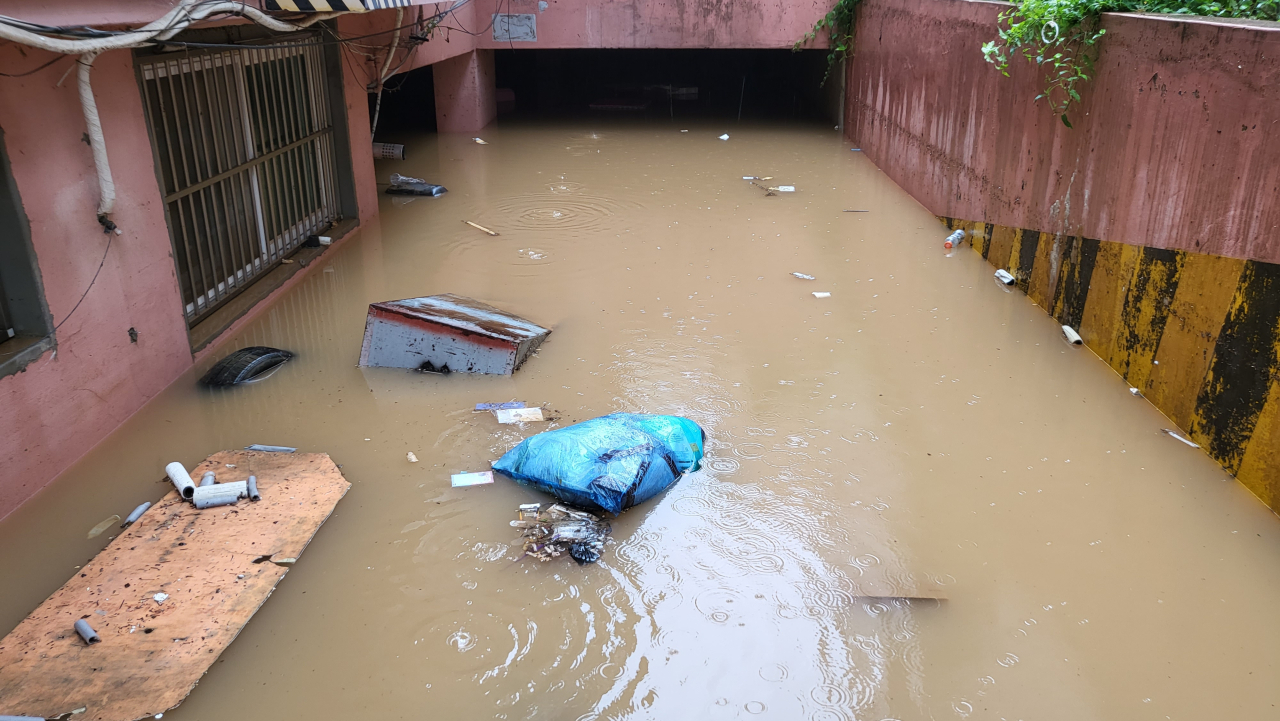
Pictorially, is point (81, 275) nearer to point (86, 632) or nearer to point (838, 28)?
point (86, 632)

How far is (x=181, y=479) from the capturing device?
3975mm

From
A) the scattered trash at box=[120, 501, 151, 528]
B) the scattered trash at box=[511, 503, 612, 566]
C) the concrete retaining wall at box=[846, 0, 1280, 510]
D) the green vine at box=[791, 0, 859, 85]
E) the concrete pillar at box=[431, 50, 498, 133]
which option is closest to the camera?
the scattered trash at box=[511, 503, 612, 566]

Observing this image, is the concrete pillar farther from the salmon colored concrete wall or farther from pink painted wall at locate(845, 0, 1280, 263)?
the salmon colored concrete wall

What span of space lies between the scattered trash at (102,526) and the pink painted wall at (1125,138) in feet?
17.6

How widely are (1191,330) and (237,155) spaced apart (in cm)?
615

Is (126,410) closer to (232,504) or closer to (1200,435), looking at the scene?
(232,504)

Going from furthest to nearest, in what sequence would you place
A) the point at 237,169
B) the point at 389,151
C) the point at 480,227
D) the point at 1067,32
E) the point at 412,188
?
the point at 389,151 < the point at 412,188 < the point at 480,227 < the point at 237,169 < the point at 1067,32

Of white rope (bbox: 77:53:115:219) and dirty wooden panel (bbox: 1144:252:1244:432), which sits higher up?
white rope (bbox: 77:53:115:219)

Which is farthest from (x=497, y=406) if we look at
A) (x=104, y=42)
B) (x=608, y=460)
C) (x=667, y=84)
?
(x=667, y=84)

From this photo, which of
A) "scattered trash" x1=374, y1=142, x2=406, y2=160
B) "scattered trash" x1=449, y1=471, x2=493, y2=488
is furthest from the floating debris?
"scattered trash" x1=374, y1=142, x2=406, y2=160

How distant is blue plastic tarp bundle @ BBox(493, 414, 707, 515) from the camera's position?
3820 millimetres

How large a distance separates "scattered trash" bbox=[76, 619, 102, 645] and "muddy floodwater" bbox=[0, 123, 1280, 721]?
1.15ft

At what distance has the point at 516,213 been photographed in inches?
352

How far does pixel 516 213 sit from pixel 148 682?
657 centimetres
